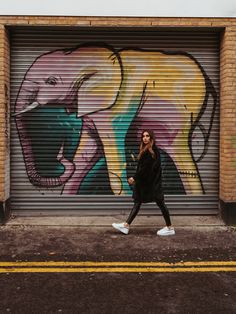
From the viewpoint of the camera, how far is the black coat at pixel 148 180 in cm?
676

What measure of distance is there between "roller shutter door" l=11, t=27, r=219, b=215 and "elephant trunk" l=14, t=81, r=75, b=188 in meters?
0.02

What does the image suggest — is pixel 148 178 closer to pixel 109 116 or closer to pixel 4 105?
pixel 109 116

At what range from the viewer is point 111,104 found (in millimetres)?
7953

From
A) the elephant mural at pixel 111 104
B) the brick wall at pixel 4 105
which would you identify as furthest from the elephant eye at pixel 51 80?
the brick wall at pixel 4 105

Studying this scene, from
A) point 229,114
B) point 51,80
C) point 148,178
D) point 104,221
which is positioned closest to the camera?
point 148,178

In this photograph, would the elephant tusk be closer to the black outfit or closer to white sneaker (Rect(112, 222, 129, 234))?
the black outfit

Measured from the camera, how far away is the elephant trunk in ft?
25.9

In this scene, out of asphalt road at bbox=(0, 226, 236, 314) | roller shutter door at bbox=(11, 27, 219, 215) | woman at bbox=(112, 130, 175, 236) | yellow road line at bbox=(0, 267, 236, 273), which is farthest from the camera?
roller shutter door at bbox=(11, 27, 219, 215)

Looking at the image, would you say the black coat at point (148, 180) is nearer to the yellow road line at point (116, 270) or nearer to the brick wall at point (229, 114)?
the brick wall at point (229, 114)

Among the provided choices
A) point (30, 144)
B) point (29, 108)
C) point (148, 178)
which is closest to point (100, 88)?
point (29, 108)

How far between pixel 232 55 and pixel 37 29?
3.43m

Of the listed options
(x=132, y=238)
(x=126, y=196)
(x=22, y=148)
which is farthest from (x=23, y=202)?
(x=132, y=238)

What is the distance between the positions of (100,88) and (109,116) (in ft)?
1.75

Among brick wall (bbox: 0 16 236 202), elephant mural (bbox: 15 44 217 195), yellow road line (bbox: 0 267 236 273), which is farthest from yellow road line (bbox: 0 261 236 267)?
elephant mural (bbox: 15 44 217 195)
